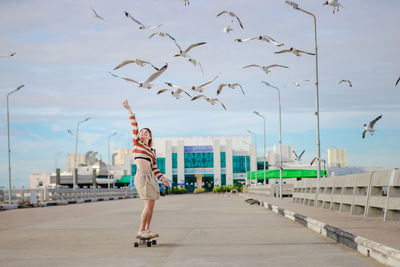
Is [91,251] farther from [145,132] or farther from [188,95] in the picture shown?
[188,95]

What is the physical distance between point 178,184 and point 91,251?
379 ft

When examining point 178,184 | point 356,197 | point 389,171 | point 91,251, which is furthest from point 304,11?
point 178,184

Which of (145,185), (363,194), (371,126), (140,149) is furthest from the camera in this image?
(371,126)

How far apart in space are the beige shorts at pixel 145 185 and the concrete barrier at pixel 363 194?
543 centimetres

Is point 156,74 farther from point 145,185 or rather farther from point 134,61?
point 145,185

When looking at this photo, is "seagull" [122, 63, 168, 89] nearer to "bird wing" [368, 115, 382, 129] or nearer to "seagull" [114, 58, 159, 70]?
"seagull" [114, 58, 159, 70]

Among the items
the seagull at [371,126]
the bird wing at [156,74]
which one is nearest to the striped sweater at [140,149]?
the bird wing at [156,74]

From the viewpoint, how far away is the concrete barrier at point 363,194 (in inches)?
515

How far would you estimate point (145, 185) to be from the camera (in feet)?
34.8

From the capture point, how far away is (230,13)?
20172mm

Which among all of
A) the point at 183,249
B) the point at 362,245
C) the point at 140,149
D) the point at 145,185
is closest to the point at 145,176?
the point at 145,185

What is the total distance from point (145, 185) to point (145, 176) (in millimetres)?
161

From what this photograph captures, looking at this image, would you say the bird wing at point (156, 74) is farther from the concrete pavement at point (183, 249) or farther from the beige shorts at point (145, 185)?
the beige shorts at point (145, 185)

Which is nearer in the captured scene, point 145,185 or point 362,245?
point 362,245
